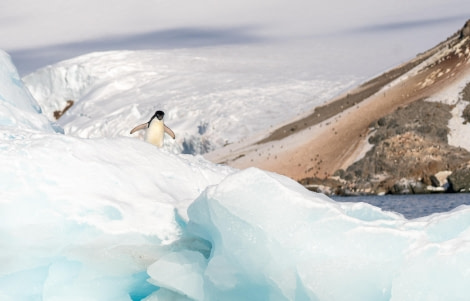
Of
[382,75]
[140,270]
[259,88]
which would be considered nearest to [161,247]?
[140,270]

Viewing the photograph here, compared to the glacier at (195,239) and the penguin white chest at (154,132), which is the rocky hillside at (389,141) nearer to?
the penguin white chest at (154,132)

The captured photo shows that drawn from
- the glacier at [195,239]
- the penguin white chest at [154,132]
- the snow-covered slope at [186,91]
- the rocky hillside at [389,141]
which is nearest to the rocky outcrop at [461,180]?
the rocky hillside at [389,141]

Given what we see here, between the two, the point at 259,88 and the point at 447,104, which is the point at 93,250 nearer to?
the point at 447,104

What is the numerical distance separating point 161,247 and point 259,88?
9387 centimetres

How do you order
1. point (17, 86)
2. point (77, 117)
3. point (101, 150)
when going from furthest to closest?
point (77, 117)
point (17, 86)
point (101, 150)

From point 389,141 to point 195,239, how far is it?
153 ft

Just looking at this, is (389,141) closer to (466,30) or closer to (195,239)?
(466,30)

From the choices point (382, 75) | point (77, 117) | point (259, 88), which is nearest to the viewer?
point (382, 75)

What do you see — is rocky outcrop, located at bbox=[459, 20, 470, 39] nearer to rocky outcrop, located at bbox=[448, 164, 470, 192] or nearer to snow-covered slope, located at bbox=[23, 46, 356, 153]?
rocky outcrop, located at bbox=[448, 164, 470, 192]

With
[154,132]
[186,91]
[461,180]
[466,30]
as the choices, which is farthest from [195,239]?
[186,91]

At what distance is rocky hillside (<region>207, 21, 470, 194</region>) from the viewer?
49469 mm

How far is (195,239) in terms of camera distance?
356 inches

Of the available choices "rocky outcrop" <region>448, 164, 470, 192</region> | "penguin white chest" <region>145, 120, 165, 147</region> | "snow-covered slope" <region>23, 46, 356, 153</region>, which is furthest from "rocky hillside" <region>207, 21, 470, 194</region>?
"penguin white chest" <region>145, 120, 165, 147</region>

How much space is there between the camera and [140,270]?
8.72 metres
